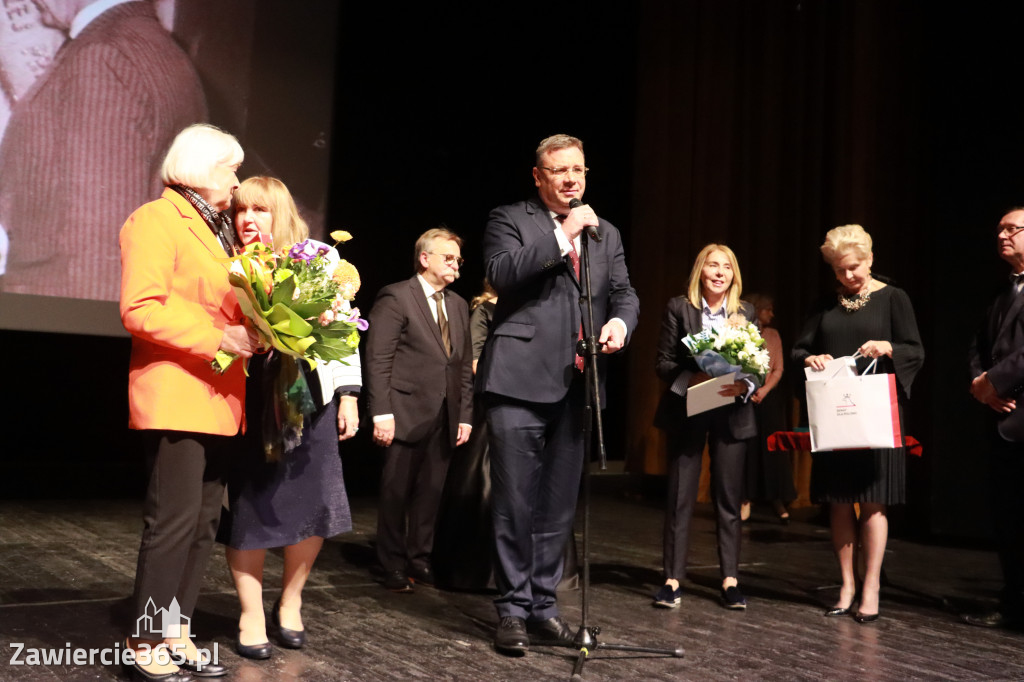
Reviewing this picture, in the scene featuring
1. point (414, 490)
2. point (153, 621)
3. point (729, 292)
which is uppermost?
point (729, 292)

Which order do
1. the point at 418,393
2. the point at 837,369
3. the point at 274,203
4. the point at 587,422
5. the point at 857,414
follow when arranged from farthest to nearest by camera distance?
the point at 418,393
the point at 837,369
the point at 857,414
the point at 587,422
the point at 274,203

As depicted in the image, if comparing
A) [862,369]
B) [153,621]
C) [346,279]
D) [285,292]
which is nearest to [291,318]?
[285,292]

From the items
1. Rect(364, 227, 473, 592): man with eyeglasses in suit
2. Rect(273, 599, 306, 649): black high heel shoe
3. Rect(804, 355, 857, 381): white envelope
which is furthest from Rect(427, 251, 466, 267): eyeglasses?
Rect(273, 599, 306, 649): black high heel shoe

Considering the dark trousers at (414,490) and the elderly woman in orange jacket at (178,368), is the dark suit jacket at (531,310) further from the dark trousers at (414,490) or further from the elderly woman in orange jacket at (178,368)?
the dark trousers at (414,490)

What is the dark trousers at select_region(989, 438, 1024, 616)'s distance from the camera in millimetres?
3984

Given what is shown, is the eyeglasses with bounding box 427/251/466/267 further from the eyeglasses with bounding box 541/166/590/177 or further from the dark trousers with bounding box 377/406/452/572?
the eyeglasses with bounding box 541/166/590/177

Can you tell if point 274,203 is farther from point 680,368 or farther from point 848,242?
point 848,242

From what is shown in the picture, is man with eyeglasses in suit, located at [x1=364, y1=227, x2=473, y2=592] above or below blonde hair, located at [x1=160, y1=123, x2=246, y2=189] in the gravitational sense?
below

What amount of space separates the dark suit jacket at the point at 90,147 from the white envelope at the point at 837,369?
12.7 ft

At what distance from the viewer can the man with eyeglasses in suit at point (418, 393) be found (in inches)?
170

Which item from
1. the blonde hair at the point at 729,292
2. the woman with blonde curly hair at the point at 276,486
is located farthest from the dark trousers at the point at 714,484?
the woman with blonde curly hair at the point at 276,486

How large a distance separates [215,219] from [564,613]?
202 centimetres

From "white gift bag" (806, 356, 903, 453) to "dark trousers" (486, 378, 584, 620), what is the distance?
1070 mm

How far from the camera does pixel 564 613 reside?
3.78m
